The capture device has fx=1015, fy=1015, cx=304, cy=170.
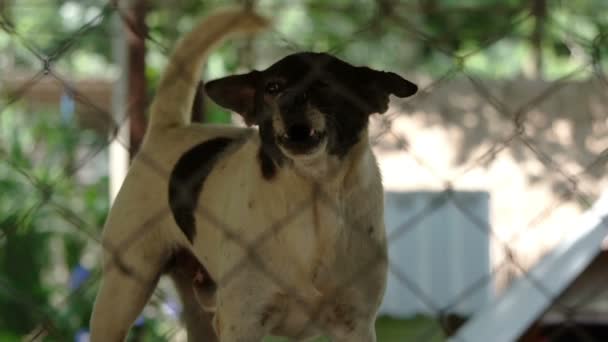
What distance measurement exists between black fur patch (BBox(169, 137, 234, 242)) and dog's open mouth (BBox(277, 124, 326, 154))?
27.0 inches

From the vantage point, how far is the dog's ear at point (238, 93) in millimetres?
2785

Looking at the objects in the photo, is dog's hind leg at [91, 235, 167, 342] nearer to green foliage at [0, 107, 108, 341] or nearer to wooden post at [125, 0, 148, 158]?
wooden post at [125, 0, 148, 158]

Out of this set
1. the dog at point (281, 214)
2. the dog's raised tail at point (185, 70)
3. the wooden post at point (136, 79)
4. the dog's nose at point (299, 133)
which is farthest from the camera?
the wooden post at point (136, 79)

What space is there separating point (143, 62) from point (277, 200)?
2097mm

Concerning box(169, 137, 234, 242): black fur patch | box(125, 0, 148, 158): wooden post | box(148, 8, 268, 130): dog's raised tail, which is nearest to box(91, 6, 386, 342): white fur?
box(169, 137, 234, 242): black fur patch

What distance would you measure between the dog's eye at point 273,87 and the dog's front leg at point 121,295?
82 cm

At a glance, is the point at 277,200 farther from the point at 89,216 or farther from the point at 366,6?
the point at 366,6

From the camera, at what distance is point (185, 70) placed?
3463 mm

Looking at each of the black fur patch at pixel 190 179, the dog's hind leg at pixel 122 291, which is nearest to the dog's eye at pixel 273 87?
the black fur patch at pixel 190 179

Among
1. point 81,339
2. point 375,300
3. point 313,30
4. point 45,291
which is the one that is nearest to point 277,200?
point 375,300

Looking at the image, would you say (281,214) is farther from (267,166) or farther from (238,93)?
(238,93)

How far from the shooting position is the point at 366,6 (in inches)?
260

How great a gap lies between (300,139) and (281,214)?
0.32m

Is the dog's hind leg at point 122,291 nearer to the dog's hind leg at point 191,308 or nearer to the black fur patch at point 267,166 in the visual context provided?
the dog's hind leg at point 191,308
